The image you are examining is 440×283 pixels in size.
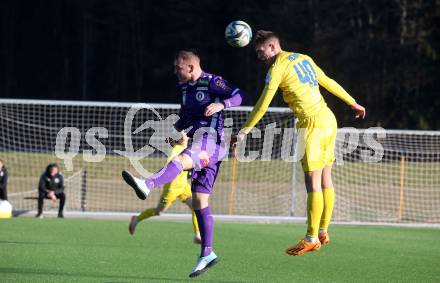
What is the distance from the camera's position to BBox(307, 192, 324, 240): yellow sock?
9.49 m

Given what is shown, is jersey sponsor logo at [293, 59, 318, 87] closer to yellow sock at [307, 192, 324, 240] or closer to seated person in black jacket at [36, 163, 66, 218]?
yellow sock at [307, 192, 324, 240]

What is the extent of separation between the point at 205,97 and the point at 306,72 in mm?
1141

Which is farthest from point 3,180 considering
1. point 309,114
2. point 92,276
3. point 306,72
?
point 306,72

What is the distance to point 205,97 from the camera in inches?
368

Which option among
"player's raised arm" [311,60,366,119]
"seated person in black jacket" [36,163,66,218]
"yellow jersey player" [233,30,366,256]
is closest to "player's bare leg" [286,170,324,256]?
"yellow jersey player" [233,30,366,256]

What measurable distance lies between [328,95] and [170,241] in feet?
87.9

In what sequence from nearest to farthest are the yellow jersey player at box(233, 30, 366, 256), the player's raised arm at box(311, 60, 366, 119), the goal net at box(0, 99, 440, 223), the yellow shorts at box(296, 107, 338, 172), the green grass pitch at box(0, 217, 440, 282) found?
the yellow jersey player at box(233, 30, 366, 256) < the yellow shorts at box(296, 107, 338, 172) < the player's raised arm at box(311, 60, 366, 119) < the green grass pitch at box(0, 217, 440, 282) < the goal net at box(0, 99, 440, 223)

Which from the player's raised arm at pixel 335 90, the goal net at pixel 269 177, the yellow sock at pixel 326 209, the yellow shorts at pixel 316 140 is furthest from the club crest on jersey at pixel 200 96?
the goal net at pixel 269 177

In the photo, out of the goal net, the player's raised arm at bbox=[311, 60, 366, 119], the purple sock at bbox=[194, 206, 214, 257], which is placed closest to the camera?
the purple sock at bbox=[194, 206, 214, 257]

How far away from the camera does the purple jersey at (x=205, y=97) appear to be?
30.5ft

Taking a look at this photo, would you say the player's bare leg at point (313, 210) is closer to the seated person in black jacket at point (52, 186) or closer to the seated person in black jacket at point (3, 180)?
the seated person in black jacket at point (52, 186)

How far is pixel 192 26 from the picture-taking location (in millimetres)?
57750

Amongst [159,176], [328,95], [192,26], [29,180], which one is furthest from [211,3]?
[159,176]

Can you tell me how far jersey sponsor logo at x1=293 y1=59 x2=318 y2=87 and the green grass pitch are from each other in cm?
221
